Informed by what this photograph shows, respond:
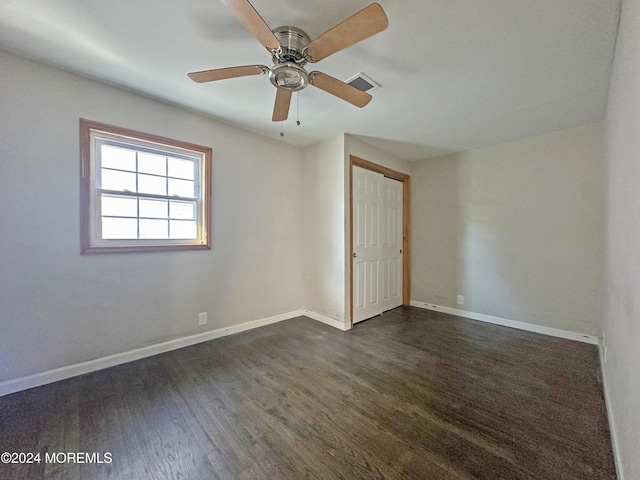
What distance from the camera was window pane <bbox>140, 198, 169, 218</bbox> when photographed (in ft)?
8.26

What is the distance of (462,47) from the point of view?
5.61ft

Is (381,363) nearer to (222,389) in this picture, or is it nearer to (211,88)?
(222,389)

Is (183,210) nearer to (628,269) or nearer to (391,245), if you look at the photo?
(391,245)

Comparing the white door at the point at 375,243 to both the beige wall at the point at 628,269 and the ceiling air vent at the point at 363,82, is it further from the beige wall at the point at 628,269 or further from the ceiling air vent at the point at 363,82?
the beige wall at the point at 628,269

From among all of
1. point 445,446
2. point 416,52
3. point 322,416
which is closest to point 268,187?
Result: point 416,52

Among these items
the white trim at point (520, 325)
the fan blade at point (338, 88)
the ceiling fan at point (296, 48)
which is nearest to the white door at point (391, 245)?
the white trim at point (520, 325)

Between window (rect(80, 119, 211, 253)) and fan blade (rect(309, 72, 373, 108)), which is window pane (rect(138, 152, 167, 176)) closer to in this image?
window (rect(80, 119, 211, 253))

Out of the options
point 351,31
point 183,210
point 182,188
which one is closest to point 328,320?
point 183,210

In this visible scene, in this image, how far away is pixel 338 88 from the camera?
1774 mm

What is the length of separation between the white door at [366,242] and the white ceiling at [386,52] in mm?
991

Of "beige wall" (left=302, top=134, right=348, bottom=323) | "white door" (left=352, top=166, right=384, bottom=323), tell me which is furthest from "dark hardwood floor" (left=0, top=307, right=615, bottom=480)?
"white door" (left=352, top=166, right=384, bottom=323)

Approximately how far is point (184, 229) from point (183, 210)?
0.21 meters

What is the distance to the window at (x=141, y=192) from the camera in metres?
2.22

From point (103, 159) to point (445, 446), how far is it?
344 centimetres
